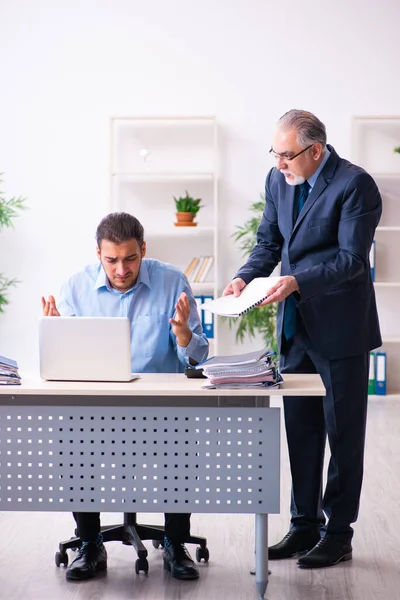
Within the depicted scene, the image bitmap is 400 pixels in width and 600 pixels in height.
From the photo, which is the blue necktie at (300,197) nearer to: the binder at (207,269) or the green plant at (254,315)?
the green plant at (254,315)

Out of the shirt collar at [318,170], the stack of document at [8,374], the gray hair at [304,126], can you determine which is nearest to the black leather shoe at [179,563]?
the stack of document at [8,374]

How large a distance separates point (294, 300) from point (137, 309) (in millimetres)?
577

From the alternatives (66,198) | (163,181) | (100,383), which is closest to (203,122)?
(163,181)

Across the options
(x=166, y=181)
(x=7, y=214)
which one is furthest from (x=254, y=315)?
(x=7, y=214)

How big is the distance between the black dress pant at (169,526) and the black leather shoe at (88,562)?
38 mm

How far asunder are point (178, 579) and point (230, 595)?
0.77 feet

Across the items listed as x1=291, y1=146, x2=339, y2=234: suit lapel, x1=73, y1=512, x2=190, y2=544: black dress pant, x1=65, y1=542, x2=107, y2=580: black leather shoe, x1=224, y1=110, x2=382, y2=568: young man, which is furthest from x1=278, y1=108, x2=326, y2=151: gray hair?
x1=65, y1=542, x2=107, y2=580: black leather shoe

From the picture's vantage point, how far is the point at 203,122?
6.98 meters

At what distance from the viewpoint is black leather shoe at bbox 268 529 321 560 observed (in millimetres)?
3307

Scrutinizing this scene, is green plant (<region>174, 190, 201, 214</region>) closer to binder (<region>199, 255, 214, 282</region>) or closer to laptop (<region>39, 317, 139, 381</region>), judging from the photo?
binder (<region>199, 255, 214, 282</region>)

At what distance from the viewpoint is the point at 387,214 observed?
7.03m

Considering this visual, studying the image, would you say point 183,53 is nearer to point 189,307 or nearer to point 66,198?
point 66,198

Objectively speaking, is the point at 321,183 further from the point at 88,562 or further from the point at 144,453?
the point at 88,562

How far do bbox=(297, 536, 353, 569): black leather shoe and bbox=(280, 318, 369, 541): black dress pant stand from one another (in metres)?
0.03
